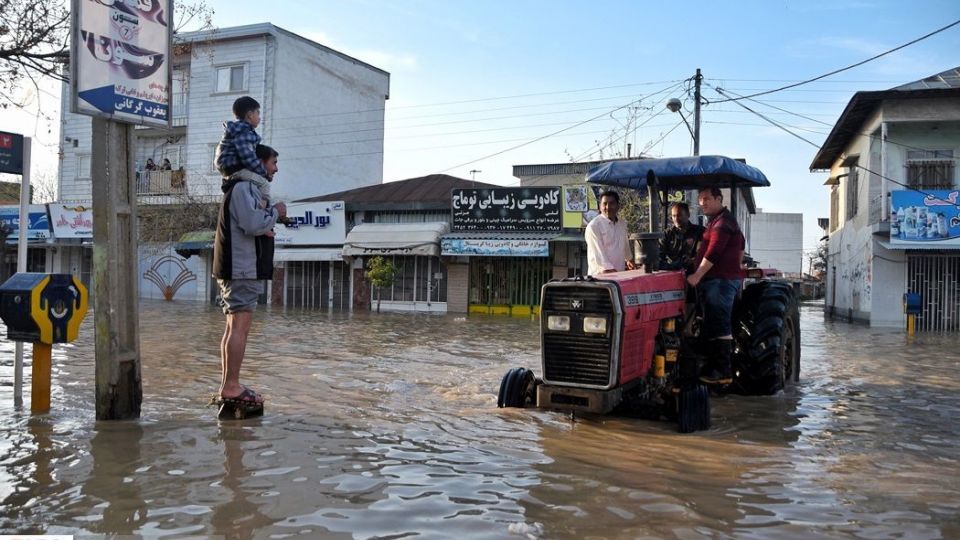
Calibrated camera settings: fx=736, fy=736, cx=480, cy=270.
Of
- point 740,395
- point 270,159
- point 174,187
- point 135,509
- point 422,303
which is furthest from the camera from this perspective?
point 174,187

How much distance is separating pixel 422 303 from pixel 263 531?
23618 mm

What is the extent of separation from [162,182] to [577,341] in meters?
30.7

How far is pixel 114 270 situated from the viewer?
5.08 metres

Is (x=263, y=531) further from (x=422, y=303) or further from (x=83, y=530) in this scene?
(x=422, y=303)

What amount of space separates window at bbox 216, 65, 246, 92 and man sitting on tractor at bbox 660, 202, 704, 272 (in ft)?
89.1

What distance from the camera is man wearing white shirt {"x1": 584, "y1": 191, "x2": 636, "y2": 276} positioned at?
6.72 meters

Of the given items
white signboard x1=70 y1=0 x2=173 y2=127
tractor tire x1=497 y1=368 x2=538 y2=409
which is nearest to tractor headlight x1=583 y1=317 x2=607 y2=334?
tractor tire x1=497 y1=368 x2=538 y2=409

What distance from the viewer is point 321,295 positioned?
93.4 feet

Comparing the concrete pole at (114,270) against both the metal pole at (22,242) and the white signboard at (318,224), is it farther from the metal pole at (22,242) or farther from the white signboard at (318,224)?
the white signboard at (318,224)

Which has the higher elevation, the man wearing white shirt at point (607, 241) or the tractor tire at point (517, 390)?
the man wearing white shirt at point (607, 241)

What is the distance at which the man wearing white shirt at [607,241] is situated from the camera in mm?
6723

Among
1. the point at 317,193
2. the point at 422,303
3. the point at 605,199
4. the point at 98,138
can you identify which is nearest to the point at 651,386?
the point at 605,199

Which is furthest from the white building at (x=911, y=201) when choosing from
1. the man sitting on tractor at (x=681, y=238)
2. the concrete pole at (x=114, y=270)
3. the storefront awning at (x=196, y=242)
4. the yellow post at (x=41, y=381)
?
the storefront awning at (x=196, y=242)

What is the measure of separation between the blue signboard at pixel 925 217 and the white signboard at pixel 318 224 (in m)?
18.2
